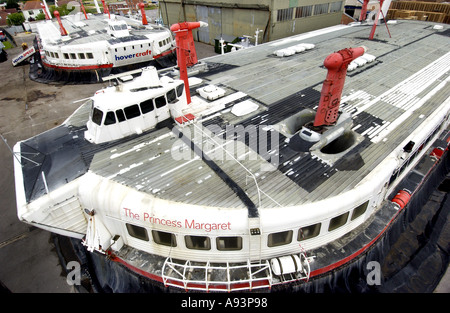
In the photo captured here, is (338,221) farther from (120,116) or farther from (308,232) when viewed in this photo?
(120,116)

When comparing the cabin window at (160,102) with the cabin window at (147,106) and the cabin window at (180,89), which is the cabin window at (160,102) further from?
the cabin window at (180,89)

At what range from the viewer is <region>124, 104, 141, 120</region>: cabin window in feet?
39.1

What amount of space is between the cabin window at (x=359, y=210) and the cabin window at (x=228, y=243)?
15.1 ft

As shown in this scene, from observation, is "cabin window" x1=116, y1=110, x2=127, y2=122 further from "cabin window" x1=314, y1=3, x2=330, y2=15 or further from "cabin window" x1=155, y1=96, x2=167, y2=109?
"cabin window" x1=314, y1=3, x2=330, y2=15

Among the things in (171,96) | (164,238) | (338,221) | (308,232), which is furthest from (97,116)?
(338,221)

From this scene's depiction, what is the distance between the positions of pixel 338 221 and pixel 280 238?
2386 mm

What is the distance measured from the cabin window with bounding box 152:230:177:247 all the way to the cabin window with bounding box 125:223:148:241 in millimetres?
432

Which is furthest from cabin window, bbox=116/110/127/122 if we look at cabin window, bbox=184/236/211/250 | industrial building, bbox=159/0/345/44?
industrial building, bbox=159/0/345/44

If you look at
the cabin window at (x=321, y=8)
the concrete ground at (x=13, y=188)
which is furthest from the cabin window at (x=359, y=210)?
the cabin window at (x=321, y=8)

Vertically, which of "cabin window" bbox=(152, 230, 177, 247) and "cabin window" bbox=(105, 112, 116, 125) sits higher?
"cabin window" bbox=(105, 112, 116, 125)

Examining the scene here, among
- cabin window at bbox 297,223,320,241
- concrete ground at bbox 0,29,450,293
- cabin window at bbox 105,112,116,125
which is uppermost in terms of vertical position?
cabin window at bbox 105,112,116,125
